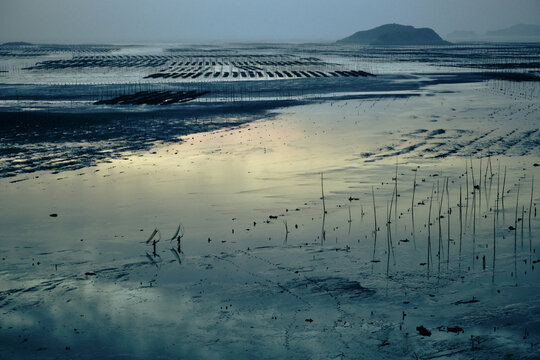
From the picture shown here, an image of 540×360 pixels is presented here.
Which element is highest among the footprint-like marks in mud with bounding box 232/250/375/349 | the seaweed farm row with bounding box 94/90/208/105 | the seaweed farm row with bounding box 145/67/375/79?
the seaweed farm row with bounding box 145/67/375/79

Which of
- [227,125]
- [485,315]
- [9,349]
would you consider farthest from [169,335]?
[227,125]

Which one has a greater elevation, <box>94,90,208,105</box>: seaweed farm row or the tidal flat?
<box>94,90,208,105</box>: seaweed farm row

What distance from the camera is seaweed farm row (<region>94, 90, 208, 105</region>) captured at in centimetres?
4637

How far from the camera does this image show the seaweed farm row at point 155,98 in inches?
1826

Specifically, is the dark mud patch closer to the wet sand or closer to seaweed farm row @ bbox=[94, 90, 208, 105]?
the wet sand

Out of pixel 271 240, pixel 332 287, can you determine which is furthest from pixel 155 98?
pixel 332 287

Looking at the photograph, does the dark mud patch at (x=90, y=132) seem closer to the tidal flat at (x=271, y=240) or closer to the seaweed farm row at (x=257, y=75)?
the tidal flat at (x=271, y=240)

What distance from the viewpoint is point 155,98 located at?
4944 centimetres

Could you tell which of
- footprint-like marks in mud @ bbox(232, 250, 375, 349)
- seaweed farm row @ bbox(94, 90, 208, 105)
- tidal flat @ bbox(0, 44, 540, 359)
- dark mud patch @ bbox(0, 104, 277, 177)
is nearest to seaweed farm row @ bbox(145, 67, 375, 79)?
seaweed farm row @ bbox(94, 90, 208, 105)

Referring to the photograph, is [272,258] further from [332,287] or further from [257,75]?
[257,75]

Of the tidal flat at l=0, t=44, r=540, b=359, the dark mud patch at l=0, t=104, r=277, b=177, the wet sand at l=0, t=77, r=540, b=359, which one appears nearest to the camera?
the wet sand at l=0, t=77, r=540, b=359

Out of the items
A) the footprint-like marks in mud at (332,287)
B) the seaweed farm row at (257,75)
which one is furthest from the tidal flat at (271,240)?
the seaweed farm row at (257,75)

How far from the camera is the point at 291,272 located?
13.1 metres

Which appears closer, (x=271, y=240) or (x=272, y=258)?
(x=272, y=258)
